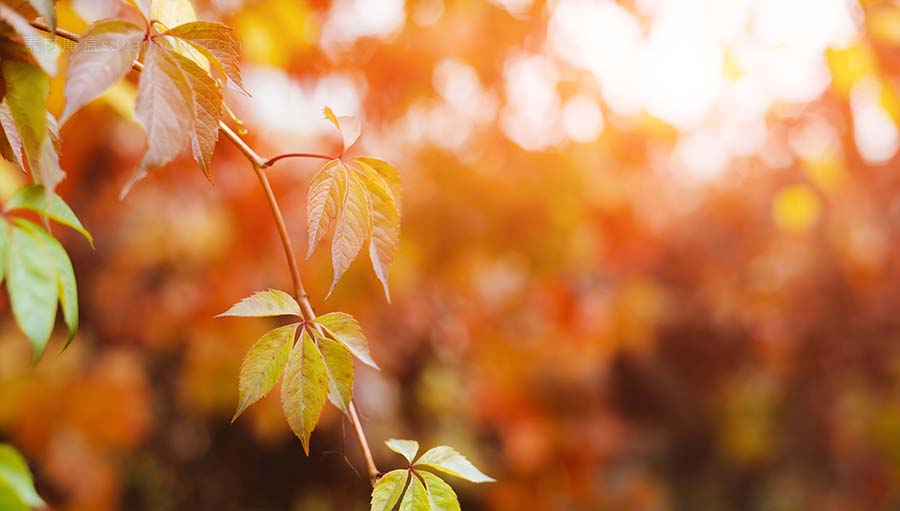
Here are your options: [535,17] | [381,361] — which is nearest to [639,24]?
[535,17]

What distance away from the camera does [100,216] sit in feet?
7.29

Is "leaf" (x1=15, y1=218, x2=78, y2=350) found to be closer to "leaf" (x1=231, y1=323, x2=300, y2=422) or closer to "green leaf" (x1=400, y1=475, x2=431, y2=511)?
"leaf" (x1=231, y1=323, x2=300, y2=422)

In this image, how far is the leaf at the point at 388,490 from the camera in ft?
1.31

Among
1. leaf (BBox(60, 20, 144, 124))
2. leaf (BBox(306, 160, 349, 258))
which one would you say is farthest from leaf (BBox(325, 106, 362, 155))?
leaf (BBox(60, 20, 144, 124))

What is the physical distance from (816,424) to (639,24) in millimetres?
2658

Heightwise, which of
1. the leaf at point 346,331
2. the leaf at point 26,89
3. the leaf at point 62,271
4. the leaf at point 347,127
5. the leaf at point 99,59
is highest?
the leaf at point 99,59

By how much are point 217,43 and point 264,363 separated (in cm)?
18

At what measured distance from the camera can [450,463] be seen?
43cm

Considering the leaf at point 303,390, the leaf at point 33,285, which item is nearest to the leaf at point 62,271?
the leaf at point 33,285

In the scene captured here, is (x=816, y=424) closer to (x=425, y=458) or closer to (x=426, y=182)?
(x=426, y=182)

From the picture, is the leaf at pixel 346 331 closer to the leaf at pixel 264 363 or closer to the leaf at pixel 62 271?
the leaf at pixel 264 363

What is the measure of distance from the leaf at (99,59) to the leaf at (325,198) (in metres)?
0.11

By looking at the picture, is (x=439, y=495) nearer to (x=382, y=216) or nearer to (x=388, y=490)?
(x=388, y=490)

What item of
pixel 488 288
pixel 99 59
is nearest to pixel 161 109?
pixel 99 59
